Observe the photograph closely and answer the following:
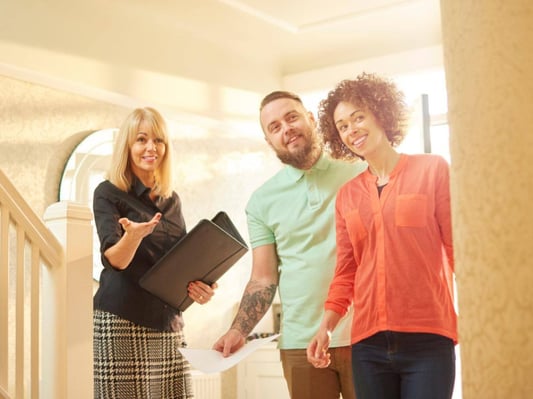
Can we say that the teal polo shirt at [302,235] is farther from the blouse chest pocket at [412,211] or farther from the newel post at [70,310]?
the newel post at [70,310]

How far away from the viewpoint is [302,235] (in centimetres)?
238

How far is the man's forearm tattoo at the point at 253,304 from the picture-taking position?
2434mm

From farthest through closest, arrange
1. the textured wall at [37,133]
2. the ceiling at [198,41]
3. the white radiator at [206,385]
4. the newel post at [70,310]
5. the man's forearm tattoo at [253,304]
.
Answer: the white radiator at [206,385], the ceiling at [198,41], the textured wall at [37,133], the newel post at [70,310], the man's forearm tattoo at [253,304]

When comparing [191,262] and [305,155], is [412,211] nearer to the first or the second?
[305,155]

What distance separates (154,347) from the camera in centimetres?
265

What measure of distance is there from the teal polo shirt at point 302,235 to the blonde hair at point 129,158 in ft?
1.39

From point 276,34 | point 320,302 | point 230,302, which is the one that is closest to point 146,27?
point 276,34

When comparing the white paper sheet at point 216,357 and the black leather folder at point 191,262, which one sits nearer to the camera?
the white paper sheet at point 216,357

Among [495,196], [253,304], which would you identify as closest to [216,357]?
[253,304]

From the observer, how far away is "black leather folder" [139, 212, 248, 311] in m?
2.55

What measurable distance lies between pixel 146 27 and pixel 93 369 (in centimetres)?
309

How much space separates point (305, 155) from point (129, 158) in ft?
2.25

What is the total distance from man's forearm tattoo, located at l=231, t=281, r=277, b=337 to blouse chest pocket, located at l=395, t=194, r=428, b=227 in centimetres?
76

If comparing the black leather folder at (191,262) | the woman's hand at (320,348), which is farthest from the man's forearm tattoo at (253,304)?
the woman's hand at (320,348)
